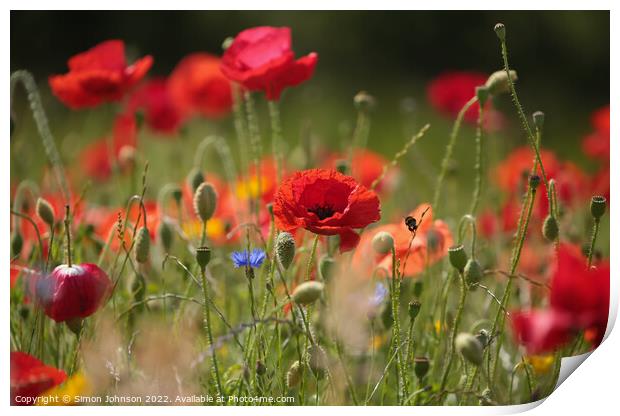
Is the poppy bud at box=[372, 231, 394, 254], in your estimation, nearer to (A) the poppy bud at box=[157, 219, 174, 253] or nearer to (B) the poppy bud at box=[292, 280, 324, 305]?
(B) the poppy bud at box=[292, 280, 324, 305]

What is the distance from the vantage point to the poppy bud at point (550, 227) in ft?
2.81

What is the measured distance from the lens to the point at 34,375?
2.79 feet

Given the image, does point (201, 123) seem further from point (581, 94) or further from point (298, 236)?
point (298, 236)

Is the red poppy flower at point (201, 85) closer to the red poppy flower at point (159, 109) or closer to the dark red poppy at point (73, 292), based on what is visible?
the red poppy flower at point (159, 109)

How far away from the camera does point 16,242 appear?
97cm

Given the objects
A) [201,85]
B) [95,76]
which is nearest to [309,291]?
[95,76]

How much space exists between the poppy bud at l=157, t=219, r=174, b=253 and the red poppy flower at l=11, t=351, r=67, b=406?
0.59 feet

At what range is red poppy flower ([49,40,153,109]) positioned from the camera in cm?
103

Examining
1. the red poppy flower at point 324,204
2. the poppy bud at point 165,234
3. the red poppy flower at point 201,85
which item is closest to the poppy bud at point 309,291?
the red poppy flower at point 324,204

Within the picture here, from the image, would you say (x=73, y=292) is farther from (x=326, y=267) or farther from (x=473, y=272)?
(x=473, y=272)

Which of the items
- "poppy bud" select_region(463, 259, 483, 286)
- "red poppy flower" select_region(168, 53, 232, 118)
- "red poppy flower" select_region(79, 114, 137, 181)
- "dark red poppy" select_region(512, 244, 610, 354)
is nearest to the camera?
"dark red poppy" select_region(512, 244, 610, 354)

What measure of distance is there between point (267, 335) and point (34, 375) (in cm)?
22

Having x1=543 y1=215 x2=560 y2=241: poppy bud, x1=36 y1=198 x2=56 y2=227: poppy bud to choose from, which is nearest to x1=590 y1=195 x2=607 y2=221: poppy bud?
x1=543 y1=215 x2=560 y2=241: poppy bud
